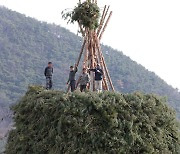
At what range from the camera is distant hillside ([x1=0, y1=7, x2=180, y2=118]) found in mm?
65875

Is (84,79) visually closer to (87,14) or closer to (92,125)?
(87,14)

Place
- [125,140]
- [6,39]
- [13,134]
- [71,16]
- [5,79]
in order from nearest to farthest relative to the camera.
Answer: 1. [125,140]
2. [13,134]
3. [71,16]
4. [5,79]
5. [6,39]

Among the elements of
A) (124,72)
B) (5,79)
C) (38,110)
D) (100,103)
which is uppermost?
(100,103)

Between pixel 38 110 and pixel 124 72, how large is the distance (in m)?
63.6

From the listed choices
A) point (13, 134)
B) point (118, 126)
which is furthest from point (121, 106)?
point (13, 134)

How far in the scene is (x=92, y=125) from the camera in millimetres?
9359

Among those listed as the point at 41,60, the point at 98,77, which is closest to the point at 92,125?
the point at 98,77

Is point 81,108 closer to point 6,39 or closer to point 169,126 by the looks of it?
point 169,126

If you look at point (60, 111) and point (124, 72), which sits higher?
point (60, 111)

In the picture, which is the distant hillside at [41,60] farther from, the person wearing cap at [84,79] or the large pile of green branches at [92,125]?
the large pile of green branches at [92,125]

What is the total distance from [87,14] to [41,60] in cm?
6725

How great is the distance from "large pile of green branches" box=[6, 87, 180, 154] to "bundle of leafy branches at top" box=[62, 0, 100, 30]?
8.47ft

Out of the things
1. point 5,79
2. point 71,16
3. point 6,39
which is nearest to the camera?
point 71,16

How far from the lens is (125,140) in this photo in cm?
945
